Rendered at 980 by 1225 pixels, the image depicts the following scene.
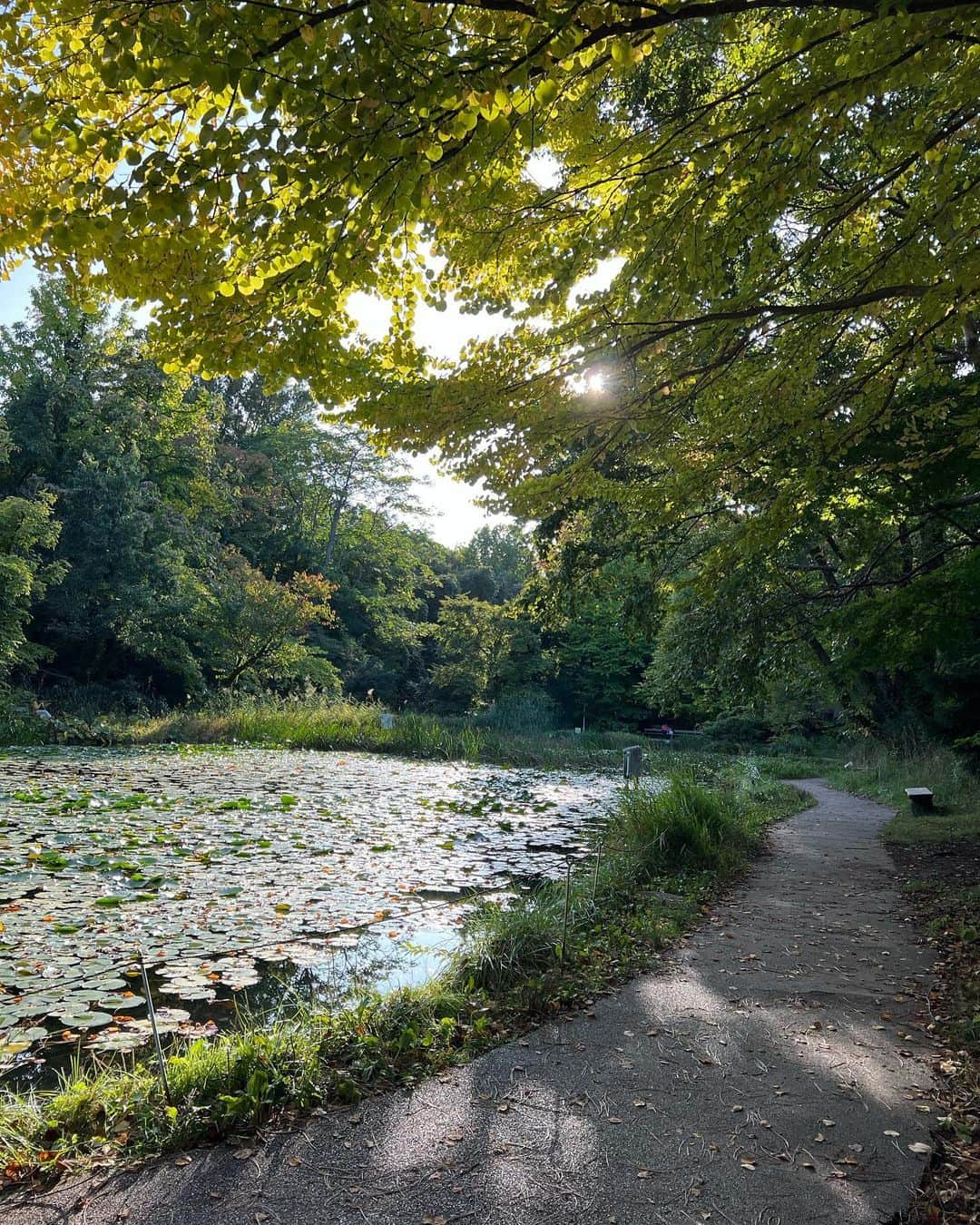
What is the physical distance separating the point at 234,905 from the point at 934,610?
6.97 meters

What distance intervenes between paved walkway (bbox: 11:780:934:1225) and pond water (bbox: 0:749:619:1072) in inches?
51.3

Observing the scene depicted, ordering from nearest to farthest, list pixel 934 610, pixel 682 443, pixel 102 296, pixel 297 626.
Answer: pixel 102 296 < pixel 682 443 < pixel 934 610 < pixel 297 626

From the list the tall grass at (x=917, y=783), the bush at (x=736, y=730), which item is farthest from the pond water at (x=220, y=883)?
the bush at (x=736, y=730)

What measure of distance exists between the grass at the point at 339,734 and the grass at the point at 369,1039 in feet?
39.9

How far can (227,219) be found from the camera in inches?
118

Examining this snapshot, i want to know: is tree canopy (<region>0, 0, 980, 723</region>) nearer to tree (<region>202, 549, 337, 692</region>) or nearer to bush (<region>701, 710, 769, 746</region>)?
tree (<region>202, 549, 337, 692</region>)

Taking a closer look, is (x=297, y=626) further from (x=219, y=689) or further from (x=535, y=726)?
(x=535, y=726)

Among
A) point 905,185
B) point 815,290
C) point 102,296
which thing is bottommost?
point 102,296

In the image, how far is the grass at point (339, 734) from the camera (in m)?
18.2

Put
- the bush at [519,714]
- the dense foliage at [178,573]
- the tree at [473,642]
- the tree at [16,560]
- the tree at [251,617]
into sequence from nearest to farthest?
the tree at [16,560] < the dense foliage at [178,573] < the tree at [251,617] < the bush at [519,714] < the tree at [473,642]

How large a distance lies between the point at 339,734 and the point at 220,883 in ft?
43.6

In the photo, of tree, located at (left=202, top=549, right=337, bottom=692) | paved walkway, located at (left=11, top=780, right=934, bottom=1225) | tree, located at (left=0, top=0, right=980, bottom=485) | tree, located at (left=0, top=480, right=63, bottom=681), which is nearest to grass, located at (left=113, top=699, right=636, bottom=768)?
tree, located at (left=202, top=549, right=337, bottom=692)

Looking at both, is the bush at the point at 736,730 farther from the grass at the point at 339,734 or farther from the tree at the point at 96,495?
the tree at the point at 96,495

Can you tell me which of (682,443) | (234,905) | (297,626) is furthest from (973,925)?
(297,626)
